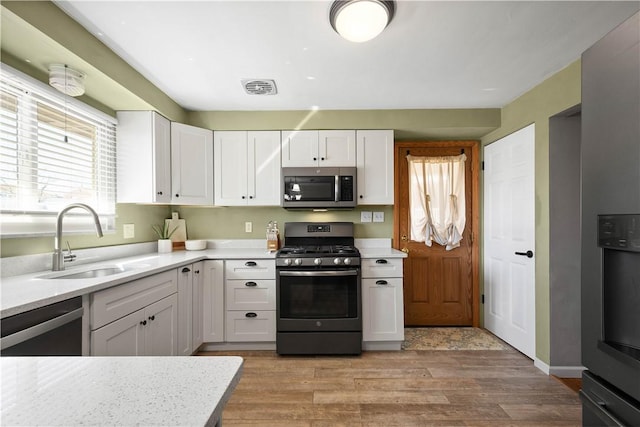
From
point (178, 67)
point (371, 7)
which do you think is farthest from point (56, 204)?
point (371, 7)

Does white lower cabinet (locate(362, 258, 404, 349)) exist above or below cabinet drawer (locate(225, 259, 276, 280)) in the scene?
below

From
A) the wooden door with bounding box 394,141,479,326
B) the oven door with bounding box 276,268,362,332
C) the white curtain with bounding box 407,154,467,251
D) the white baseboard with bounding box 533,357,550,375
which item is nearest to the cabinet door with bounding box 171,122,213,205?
the oven door with bounding box 276,268,362,332

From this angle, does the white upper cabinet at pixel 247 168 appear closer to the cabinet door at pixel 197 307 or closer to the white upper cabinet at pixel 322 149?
the white upper cabinet at pixel 322 149

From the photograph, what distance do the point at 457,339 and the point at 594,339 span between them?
2.27 m

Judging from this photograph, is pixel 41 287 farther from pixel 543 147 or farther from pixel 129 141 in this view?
pixel 543 147

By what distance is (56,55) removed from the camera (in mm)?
1731

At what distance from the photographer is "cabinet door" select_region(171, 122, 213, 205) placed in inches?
112

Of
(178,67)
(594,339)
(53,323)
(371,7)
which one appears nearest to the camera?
(594,339)

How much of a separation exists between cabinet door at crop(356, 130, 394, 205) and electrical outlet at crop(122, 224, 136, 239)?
2.09 metres

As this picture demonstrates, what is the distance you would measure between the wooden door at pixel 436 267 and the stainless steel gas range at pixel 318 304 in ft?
3.27

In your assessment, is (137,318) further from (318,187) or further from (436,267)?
(436,267)

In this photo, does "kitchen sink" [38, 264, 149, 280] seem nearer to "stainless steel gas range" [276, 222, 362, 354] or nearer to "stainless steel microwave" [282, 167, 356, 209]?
"stainless steel gas range" [276, 222, 362, 354]

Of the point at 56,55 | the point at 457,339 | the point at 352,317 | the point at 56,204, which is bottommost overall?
the point at 457,339

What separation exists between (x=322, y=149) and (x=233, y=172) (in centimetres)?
93
